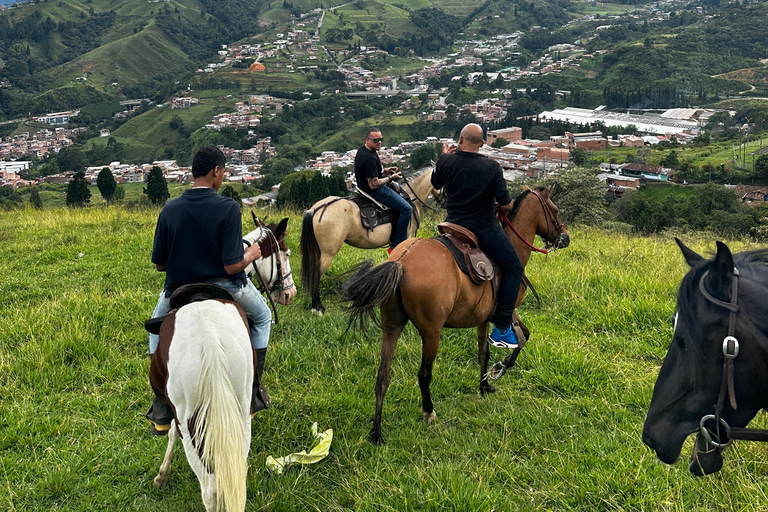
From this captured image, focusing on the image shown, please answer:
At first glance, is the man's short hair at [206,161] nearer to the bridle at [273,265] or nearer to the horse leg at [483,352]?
the bridle at [273,265]

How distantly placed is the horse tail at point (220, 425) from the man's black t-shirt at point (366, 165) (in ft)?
15.6

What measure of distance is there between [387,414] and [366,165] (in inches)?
148

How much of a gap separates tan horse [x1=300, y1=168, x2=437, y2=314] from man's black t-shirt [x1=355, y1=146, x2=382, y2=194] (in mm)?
424

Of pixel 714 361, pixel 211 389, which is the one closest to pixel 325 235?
pixel 211 389

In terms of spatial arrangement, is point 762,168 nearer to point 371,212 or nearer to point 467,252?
point 371,212

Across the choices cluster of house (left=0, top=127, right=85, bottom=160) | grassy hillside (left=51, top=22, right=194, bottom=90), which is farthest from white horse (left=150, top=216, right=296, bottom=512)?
grassy hillside (left=51, top=22, right=194, bottom=90)

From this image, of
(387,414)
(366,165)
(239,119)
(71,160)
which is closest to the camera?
(387,414)

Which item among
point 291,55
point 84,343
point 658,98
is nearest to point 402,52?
point 291,55

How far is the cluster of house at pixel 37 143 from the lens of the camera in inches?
3061

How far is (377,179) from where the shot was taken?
7164 millimetres

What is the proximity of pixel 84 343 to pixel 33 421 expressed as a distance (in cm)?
135

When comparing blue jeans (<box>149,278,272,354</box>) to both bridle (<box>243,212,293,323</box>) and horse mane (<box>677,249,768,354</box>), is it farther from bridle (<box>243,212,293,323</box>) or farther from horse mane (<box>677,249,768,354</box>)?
horse mane (<box>677,249,768,354</box>)

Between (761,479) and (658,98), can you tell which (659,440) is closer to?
(761,479)

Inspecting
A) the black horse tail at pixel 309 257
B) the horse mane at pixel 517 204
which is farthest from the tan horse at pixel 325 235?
the horse mane at pixel 517 204
